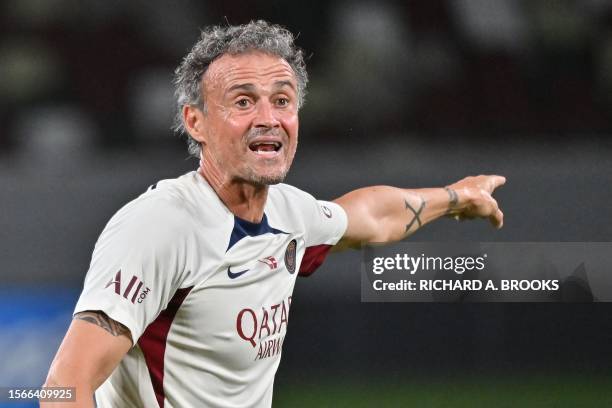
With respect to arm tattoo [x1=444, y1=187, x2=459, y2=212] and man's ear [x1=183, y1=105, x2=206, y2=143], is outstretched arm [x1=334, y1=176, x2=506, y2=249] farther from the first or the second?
man's ear [x1=183, y1=105, x2=206, y2=143]

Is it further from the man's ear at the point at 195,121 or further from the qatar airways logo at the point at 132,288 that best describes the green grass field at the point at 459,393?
the qatar airways logo at the point at 132,288

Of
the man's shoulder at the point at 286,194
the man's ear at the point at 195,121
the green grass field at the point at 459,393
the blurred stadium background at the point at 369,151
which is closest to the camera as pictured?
the man's ear at the point at 195,121

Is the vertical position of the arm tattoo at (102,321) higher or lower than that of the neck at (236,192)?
lower

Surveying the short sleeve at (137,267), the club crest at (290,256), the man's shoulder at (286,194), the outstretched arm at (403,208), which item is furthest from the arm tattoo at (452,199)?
the short sleeve at (137,267)

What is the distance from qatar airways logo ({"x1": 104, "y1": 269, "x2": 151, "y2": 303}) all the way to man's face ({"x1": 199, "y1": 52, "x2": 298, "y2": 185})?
0.38m

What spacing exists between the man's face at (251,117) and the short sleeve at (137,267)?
227 mm

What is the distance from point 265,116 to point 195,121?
0.67ft

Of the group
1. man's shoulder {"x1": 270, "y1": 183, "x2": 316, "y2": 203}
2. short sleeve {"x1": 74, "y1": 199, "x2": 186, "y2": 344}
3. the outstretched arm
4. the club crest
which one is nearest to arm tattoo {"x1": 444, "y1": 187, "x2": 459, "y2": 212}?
the outstretched arm

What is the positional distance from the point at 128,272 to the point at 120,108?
1864 mm

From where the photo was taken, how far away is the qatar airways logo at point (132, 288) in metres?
1.54

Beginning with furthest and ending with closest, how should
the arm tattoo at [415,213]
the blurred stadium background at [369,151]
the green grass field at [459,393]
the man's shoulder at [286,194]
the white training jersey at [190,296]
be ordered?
1. the green grass field at [459,393]
2. the blurred stadium background at [369,151]
3. the arm tattoo at [415,213]
4. the man's shoulder at [286,194]
5. the white training jersey at [190,296]

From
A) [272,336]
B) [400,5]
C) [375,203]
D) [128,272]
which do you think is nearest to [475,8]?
[400,5]

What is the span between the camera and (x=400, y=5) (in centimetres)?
345

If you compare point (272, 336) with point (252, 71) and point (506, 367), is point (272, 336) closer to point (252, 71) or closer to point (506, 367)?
point (252, 71)
